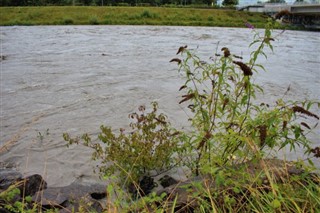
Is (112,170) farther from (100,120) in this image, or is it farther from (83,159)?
(100,120)

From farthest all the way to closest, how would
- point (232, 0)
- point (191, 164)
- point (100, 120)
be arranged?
point (232, 0), point (100, 120), point (191, 164)

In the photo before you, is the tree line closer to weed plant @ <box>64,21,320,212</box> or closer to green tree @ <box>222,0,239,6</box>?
green tree @ <box>222,0,239,6</box>

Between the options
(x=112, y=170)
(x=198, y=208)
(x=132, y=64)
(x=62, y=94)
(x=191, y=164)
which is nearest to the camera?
(x=198, y=208)

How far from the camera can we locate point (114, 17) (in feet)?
163

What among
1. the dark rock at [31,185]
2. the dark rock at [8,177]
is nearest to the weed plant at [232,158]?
the dark rock at [31,185]

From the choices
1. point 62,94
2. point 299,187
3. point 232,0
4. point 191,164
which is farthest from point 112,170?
point 232,0

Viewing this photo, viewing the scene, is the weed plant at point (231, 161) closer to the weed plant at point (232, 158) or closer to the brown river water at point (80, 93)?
the weed plant at point (232, 158)

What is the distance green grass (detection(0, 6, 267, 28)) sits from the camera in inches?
1781

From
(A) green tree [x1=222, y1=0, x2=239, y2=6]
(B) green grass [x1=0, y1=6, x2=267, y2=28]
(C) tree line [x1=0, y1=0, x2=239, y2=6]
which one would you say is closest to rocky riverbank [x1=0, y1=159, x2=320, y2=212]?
(B) green grass [x1=0, y1=6, x2=267, y2=28]

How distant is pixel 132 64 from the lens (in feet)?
46.6

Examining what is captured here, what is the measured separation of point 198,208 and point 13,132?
4865 millimetres

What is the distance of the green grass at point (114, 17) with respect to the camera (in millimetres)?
45250

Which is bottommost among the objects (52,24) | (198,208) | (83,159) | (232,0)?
(83,159)

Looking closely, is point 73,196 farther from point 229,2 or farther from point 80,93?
point 229,2
